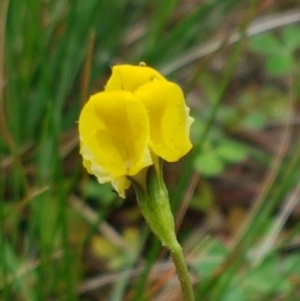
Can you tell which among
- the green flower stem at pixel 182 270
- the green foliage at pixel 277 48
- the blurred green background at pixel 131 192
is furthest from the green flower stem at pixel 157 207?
the green foliage at pixel 277 48

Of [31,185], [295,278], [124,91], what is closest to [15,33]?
[31,185]

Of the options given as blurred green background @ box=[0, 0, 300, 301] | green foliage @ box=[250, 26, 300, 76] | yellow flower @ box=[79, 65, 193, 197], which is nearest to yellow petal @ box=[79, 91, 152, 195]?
yellow flower @ box=[79, 65, 193, 197]

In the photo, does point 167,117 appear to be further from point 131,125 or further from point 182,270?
point 182,270

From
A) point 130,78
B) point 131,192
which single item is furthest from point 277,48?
point 130,78

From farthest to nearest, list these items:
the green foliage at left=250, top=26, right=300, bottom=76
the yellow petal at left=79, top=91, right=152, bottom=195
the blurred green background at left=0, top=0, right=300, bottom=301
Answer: the green foliage at left=250, top=26, right=300, bottom=76 < the blurred green background at left=0, top=0, right=300, bottom=301 < the yellow petal at left=79, top=91, right=152, bottom=195

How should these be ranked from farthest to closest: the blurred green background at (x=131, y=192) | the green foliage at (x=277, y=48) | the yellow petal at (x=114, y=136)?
the green foliage at (x=277, y=48) → the blurred green background at (x=131, y=192) → the yellow petal at (x=114, y=136)

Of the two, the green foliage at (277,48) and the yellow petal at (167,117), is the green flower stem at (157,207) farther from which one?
the green foliage at (277,48)

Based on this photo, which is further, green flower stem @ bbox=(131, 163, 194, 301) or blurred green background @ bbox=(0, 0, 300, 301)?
blurred green background @ bbox=(0, 0, 300, 301)

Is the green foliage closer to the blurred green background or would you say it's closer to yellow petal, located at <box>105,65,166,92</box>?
the blurred green background
